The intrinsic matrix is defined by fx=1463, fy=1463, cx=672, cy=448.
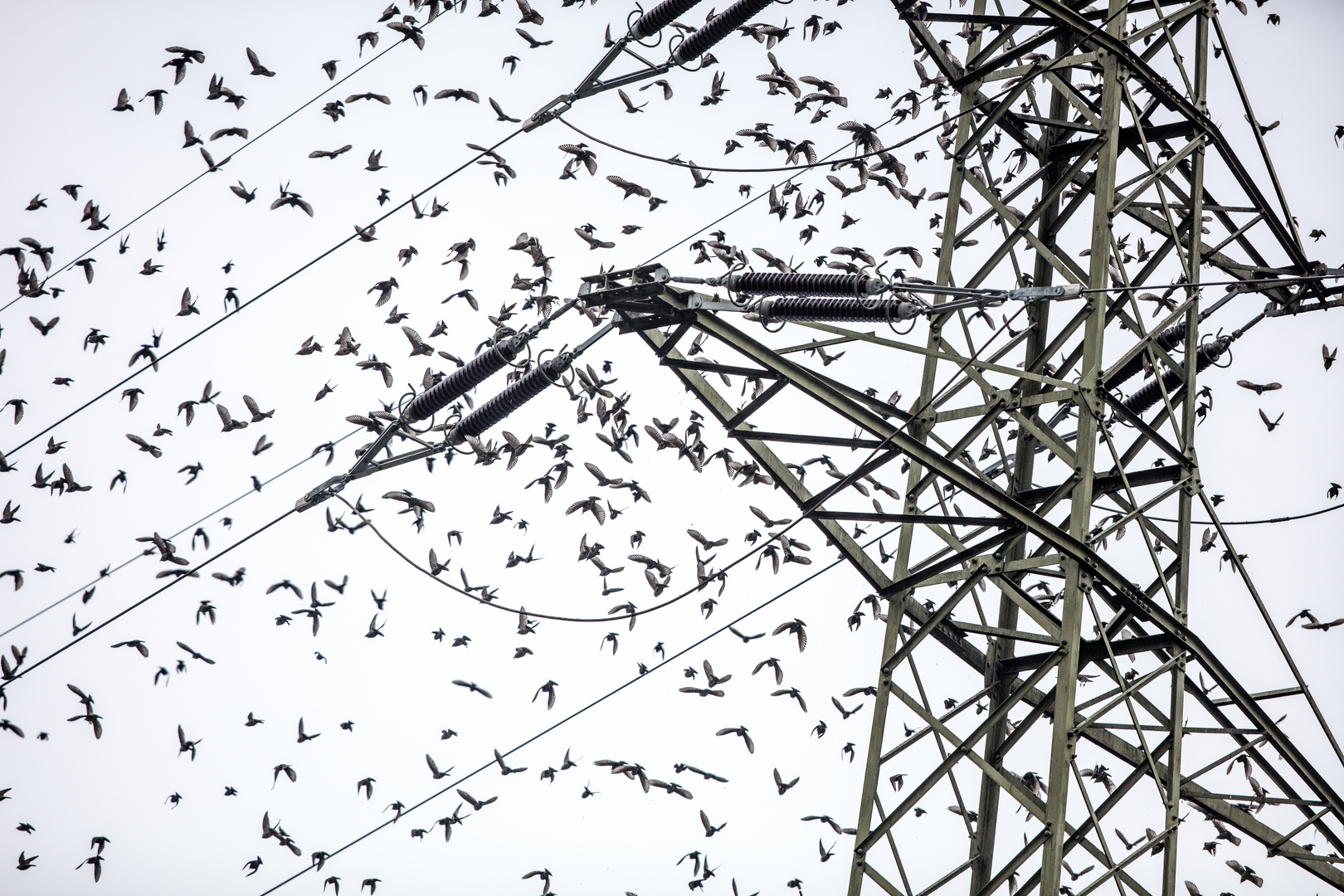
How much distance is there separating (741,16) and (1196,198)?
3762 mm

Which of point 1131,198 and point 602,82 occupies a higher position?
point 602,82

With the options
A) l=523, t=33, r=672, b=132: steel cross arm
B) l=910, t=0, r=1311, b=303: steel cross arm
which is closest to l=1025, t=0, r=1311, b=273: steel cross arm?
l=910, t=0, r=1311, b=303: steel cross arm

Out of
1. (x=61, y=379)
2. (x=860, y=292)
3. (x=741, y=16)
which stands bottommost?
(x=860, y=292)

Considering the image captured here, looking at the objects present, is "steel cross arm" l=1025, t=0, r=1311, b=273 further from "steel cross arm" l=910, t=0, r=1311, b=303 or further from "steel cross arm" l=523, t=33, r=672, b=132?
"steel cross arm" l=523, t=33, r=672, b=132

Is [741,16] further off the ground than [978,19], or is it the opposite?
[741,16]

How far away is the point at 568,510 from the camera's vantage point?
56.6 ft

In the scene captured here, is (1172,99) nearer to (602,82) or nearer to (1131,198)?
(1131,198)

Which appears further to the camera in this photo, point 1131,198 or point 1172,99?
point 1172,99

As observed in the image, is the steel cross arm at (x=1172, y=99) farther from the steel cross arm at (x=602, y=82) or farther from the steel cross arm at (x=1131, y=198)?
the steel cross arm at (x=602, y=82)

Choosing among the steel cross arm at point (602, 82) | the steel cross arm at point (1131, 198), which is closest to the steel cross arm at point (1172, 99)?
the steel cross arm at point (1131, 198)

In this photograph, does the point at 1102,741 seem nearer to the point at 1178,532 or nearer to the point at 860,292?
the point at 1178,532

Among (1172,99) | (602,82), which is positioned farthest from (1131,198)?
(602,82)

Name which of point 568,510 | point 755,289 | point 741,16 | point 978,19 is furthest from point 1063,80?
point 568,510

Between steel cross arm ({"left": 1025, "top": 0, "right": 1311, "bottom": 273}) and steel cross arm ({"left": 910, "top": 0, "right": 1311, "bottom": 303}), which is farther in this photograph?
steel cross arm ({"left": 910, "top": 0, "right": 1311, "bottom": 303})
